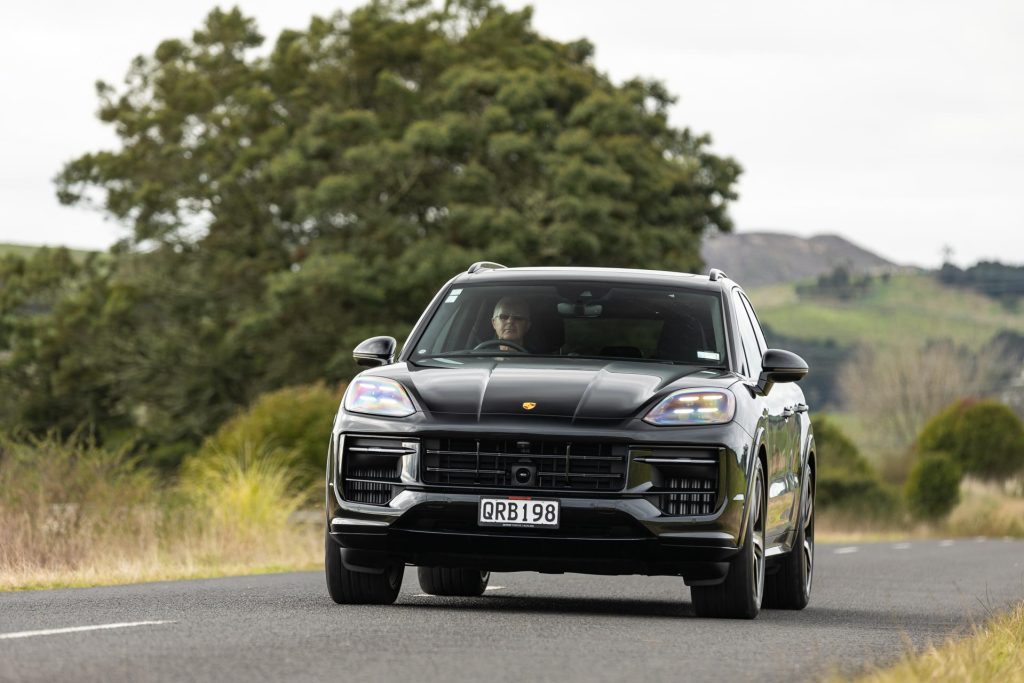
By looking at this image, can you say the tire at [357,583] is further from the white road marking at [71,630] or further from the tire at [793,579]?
the tire at [793,579]

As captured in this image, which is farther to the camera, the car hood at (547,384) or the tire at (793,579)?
the tire at (793,579)

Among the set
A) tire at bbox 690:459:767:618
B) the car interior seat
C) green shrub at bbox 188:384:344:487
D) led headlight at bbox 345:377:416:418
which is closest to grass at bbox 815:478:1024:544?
green shrub at bbox 188:384:344:487

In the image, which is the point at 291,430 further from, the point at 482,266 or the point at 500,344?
the point at 500,344

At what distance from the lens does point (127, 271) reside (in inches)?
1868

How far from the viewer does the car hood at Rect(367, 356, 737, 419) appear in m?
9.68

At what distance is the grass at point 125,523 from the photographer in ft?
50.9

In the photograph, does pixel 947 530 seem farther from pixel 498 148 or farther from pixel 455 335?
pixel 455 335

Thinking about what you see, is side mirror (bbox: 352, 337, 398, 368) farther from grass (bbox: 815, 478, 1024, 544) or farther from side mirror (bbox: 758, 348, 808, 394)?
grass (bbox: 815, 478, 1024, 544)

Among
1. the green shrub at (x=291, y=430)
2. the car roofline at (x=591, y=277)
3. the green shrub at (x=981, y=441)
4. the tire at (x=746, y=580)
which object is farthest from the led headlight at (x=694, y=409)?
the green shrub at (x=981, y=441)

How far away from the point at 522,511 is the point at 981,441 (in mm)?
66409

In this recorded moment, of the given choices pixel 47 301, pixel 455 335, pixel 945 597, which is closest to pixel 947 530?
pixel 47 301

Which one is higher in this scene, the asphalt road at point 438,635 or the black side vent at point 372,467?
the black side vent at point 372,467

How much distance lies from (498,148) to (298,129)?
5.57 meters

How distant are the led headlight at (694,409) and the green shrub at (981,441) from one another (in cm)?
6498
